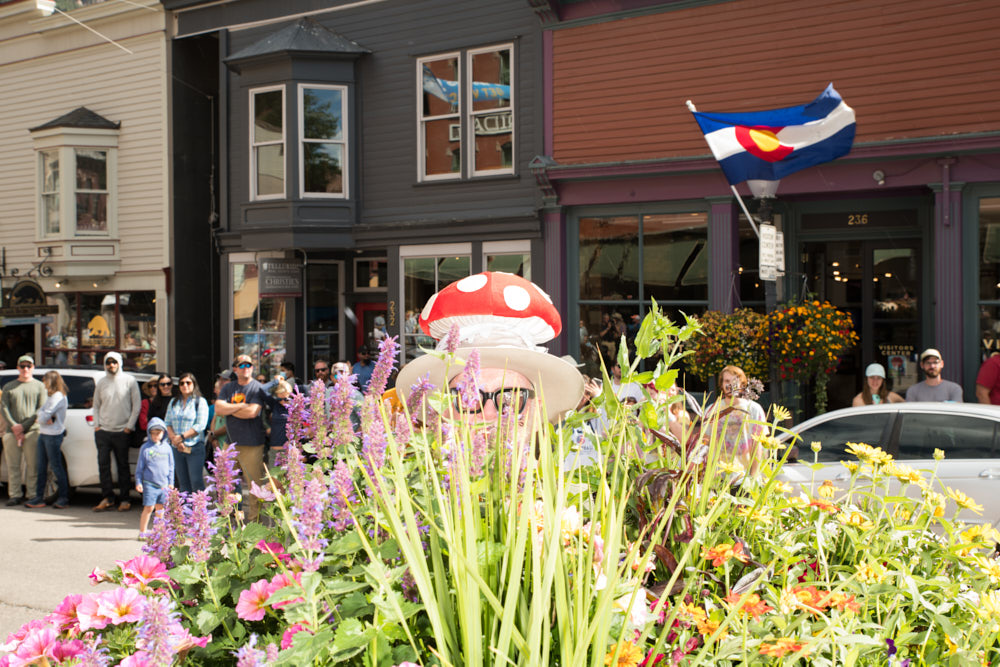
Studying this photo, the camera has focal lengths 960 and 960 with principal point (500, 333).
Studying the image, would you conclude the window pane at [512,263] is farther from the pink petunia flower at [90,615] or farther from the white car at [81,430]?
the pink petunia flower at [90,615]

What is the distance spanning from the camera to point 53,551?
951 cm

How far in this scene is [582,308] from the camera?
1410 cm

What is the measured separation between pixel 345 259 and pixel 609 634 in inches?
641

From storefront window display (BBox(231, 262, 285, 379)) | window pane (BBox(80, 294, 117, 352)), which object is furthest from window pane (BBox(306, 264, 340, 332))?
window pane (BBox(80, 294, 117, 352))

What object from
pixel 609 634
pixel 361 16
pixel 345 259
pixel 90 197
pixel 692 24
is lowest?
pixel 609 634

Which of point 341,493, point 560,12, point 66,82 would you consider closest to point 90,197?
point 66,82

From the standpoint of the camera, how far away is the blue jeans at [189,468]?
1077 cm

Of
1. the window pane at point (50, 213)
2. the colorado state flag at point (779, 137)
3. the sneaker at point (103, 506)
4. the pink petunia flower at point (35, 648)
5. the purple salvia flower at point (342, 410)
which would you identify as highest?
the window pane at point (50, 213)

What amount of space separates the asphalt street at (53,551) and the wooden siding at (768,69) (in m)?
7.88

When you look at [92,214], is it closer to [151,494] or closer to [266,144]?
[266,144]

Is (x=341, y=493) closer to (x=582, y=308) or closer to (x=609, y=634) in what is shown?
(x=609, y=634)

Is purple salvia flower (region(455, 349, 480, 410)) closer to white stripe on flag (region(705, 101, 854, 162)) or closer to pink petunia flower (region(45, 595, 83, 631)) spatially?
pink petunia flower (region(45, 595, 83, 631))

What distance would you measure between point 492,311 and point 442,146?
11.2 metres

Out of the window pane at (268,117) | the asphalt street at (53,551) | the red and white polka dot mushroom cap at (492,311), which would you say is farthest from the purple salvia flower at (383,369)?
the window pane at (268,117)
